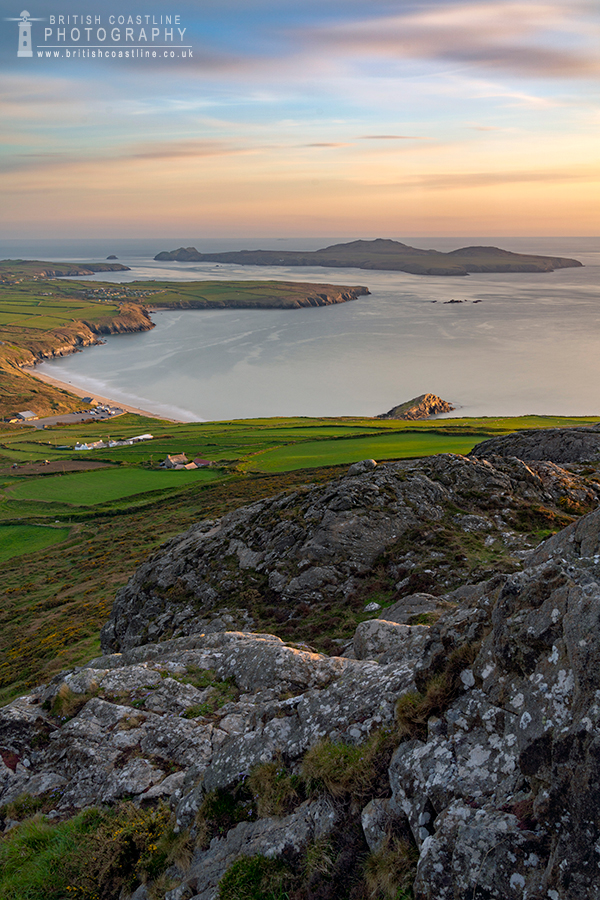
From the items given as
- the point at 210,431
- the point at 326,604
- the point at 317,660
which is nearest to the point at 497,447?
the point at 326,604

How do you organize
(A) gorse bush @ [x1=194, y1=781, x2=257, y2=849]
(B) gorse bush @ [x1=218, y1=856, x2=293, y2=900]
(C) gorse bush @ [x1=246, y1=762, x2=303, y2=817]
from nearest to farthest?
(B) gorse bush @ [x1=218, y1=856, x2=293, y2=900], (C) gorse bush @ [x1=246, y1=762, x2=303, y2=817], (A) gorse bush @ [x1=194, y1=781, x2=257, y2=849]

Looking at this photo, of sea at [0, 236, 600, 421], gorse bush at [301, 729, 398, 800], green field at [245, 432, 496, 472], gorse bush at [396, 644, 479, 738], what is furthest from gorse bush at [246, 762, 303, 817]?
sea at [0, 236, 600, 421]

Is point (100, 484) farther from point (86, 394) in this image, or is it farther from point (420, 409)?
point (86, 394)

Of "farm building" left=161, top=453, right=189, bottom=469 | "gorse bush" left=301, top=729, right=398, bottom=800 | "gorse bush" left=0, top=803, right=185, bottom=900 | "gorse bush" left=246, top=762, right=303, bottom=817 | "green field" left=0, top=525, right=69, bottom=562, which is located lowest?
"green field" left=0, top=525, right=69, bottom=562

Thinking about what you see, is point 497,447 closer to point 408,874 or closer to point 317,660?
point 317,660

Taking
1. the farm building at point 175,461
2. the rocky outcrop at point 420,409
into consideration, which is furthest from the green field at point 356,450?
the rocky outcrop at point 420,409

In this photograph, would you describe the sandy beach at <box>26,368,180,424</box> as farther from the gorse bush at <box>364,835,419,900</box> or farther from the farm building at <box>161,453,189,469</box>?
the gorse bush at <box>364,835,419,900</box>

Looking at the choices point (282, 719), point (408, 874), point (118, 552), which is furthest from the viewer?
point (118, 552)
